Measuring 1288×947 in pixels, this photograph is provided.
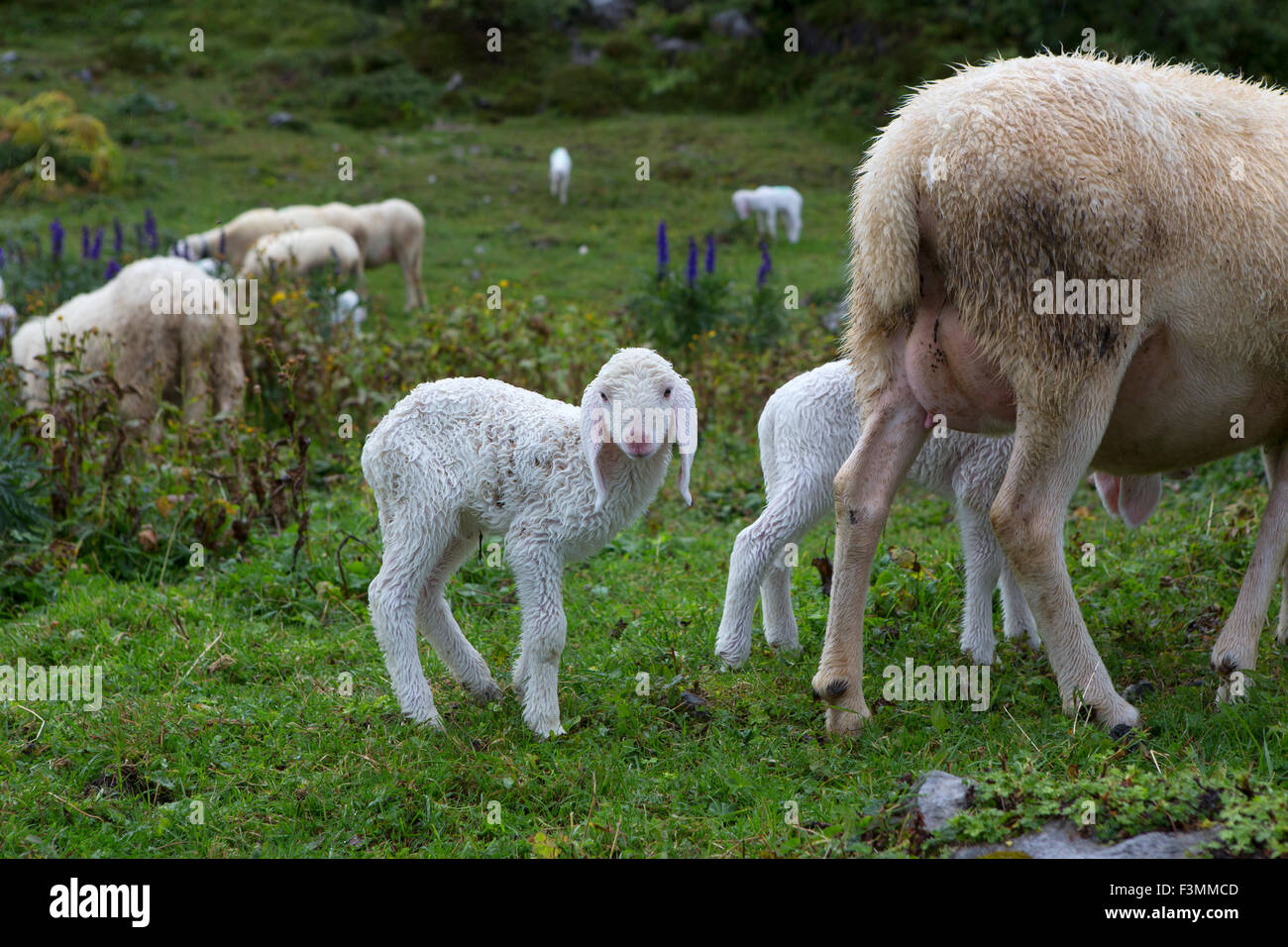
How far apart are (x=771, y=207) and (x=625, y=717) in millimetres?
13763

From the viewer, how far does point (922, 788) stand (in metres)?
3.49

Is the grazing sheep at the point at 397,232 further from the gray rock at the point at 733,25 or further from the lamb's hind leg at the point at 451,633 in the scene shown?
the gray rock at the point at 733,25

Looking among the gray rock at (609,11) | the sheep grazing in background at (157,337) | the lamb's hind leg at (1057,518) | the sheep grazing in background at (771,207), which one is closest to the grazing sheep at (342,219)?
the sheep grazing in background at (771,207)

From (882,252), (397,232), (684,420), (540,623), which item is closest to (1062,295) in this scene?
(882,252)

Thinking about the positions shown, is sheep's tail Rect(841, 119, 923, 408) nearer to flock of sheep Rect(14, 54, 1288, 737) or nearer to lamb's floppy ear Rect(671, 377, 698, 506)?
flock of sheep Rect(14, 54, 1288, 737)

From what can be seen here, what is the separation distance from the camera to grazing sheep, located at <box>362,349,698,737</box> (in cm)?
412

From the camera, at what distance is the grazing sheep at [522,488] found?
13.5ft

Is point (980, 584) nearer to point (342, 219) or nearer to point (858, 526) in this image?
point (858, 526)

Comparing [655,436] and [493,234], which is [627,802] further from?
[493,234]

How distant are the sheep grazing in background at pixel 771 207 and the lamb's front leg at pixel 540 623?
534 inches

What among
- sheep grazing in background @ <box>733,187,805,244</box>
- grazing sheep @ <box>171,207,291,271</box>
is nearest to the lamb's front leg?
grazing sheep @ <box>171,207,291,271</box>

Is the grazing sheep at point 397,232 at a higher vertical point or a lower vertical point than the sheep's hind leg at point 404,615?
higher

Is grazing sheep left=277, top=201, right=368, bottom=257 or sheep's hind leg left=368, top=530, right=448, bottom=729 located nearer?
sheep's hind leg left=368, top=530, right=448, bottom=729

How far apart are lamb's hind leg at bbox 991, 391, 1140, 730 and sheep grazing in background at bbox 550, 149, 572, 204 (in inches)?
626
